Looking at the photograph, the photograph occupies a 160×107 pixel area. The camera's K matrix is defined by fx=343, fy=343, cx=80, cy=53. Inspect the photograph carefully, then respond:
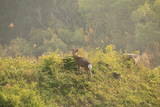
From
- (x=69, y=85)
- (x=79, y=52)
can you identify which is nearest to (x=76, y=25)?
(x=79, y=52)

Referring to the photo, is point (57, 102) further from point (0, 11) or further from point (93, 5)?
point (0, 11)

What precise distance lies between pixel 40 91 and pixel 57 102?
0.52 metres

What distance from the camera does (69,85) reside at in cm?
930

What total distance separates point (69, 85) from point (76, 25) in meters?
30.7

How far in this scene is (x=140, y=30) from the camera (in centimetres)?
3077

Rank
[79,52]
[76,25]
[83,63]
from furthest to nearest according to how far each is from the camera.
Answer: [76,25] < [79,52] < [83,63]

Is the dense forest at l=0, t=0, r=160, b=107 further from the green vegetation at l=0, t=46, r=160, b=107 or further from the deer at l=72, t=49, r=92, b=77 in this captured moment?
the deer at l=72, t=49, r=92, b=77

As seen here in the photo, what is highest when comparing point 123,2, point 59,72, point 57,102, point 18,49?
point 123,2

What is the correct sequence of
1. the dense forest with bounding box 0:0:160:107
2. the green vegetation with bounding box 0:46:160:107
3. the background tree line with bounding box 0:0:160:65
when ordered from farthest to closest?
the background tree line with bounding box 0:0:160:65 → the dense forest with bounding box 0:0:160:107 → the green vegetation with bounding box 0:46:160:107

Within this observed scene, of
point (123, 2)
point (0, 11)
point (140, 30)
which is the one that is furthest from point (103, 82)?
point (0, 11)

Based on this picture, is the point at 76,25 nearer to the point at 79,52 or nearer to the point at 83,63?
the point at 79,52

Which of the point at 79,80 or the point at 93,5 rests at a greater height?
the point at 93,5

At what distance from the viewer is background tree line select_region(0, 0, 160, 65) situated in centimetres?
3081

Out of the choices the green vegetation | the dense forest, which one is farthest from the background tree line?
the green vegetation
